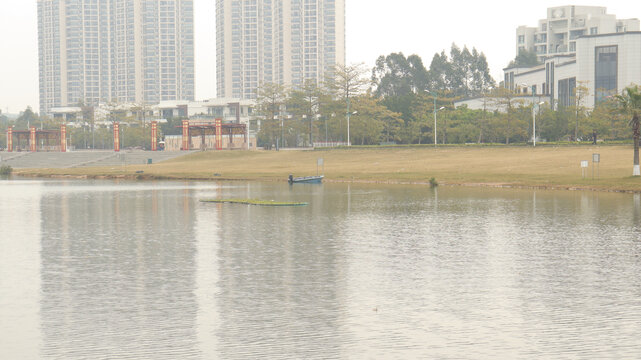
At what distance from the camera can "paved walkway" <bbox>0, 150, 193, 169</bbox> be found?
131 m

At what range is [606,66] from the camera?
140875 mm

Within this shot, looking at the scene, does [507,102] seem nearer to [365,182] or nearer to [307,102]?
[307,102]

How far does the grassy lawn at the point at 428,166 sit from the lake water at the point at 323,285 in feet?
101

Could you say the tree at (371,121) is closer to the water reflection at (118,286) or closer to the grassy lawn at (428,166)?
the grassy lawn at (428,166)

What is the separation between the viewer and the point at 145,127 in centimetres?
19888

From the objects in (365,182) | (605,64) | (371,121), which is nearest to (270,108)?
(371,121)

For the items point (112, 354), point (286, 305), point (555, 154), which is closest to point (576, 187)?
point (555, 154)

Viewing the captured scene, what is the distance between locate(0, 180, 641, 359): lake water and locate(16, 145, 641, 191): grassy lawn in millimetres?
30870

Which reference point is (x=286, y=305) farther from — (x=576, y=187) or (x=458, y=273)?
(x=576, y=187)

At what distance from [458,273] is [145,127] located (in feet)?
604

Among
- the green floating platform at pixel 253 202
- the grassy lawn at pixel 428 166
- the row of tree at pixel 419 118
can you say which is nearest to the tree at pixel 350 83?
the row of tree at pixel 419 118

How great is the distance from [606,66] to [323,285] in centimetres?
13412

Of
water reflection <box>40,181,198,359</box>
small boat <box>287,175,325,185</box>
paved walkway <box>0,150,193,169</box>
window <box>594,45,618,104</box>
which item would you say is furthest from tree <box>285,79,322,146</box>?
water reflection <box>40,181,198,359</box>

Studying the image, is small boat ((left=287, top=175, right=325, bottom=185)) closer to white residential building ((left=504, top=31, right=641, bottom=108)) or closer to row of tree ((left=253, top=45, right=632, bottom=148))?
row of tree ((left=253, top=45, right=632, bottom=148))
